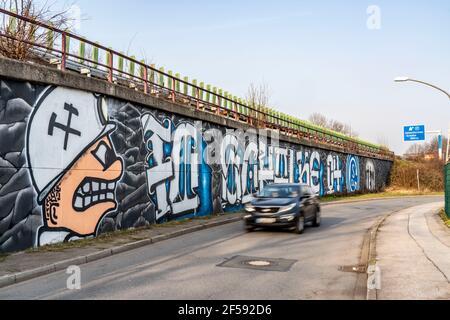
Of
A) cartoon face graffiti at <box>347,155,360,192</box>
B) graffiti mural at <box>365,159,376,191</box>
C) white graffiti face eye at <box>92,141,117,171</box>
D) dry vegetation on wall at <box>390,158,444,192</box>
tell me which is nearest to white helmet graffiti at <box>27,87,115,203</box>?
white graffiti face eye at <box>92,141,117,171</box>

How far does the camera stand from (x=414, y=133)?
3909cm

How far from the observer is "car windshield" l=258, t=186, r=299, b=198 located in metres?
14.6

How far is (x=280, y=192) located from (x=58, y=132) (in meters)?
7.42

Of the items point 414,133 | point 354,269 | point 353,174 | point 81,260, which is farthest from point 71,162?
point 353,174

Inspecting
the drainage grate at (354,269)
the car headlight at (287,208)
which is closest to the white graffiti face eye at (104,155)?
the car headlight at (287,208)

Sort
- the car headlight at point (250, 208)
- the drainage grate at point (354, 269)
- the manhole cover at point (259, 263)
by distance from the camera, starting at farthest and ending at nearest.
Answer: the car headlight at point (250, 208) < the manhole cover at point (259, 263) < the drainage grate at point (354, 269)

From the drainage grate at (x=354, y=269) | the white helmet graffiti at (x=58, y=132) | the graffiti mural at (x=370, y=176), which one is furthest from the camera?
the graffiti mural at (x=370, y=176)

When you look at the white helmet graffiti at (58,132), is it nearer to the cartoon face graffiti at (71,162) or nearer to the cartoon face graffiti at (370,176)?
the cartoon face graffiti at (71,162)

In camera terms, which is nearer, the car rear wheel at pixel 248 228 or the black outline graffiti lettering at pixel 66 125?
the black outline graffiti lettering at pixel 66 125

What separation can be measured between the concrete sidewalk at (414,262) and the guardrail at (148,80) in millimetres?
9078

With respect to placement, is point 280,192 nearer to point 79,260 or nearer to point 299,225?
point 299,225

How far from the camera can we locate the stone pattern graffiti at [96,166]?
988 centimetres

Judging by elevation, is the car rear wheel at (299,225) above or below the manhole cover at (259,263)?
above

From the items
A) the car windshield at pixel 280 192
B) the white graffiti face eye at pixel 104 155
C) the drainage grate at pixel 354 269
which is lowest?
the drainage grate at pixel 354 269
